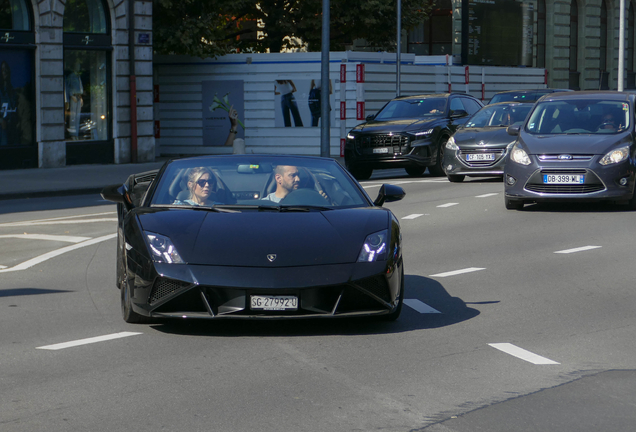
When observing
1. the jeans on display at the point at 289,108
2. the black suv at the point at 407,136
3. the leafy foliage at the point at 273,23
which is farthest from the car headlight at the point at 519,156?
the leafy foliage at the point at 273,23

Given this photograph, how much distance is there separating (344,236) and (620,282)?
10.9 ft

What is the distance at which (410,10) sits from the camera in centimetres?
3681

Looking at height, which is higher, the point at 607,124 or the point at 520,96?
the point at 520,96

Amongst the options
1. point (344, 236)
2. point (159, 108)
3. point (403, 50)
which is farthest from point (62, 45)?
point (403, 50)

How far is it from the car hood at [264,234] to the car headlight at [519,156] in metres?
7.62

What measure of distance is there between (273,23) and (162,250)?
2937 centimetres

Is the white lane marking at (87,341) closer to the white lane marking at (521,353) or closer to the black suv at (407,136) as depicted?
the white lane marking at (521,353)

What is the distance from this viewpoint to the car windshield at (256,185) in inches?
283

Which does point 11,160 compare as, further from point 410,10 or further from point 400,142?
point 410,10

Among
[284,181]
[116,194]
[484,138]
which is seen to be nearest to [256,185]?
[284,181]

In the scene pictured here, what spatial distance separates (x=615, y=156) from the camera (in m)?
13.9

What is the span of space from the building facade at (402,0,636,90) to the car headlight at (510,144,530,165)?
28.0 meters

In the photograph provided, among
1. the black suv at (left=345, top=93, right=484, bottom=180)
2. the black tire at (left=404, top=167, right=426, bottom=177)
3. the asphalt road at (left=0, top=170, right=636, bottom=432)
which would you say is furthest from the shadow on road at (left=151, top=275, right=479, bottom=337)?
the black tire at (left=404, top=167, right=426, bottom=177)

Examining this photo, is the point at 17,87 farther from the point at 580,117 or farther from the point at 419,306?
the point at 419,306
